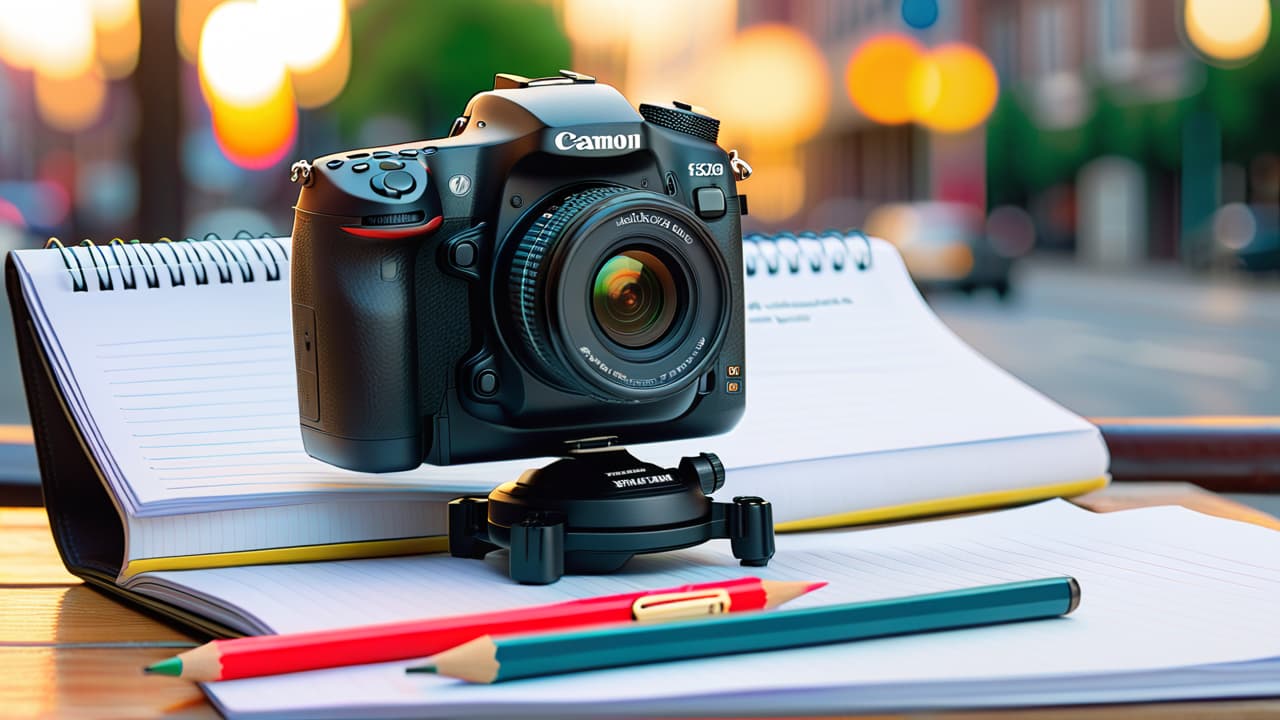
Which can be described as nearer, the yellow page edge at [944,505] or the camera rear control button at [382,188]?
the camera rear control button at [382,188]

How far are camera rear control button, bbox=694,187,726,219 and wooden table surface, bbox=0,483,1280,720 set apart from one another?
0.37 meters

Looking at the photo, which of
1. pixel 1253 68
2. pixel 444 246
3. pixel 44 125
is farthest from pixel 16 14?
pixel 44 125

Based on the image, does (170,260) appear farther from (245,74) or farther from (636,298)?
(245,74)

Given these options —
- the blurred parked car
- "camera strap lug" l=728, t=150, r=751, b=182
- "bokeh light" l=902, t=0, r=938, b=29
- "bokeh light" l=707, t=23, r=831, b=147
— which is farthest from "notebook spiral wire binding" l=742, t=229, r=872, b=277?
"bokeh light" l=707, t=23, r=831, b=147

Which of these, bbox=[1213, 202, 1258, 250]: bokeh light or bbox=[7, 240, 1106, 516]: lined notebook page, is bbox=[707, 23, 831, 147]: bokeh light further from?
bbox=[7, 240, 1106, 516]: lined notebook page

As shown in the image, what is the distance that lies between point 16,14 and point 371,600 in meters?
13.2

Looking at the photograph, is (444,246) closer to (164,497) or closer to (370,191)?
(370,191)

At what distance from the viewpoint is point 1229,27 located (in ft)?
55.1

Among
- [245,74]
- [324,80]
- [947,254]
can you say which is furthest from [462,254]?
[324,80]

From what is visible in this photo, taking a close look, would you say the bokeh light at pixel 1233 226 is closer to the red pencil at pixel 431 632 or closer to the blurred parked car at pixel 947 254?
the blurred parked car at pixel 947 254

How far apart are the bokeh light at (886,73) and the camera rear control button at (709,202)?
20.4 meters

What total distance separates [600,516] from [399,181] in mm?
207

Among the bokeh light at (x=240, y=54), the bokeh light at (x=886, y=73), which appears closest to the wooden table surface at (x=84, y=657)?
the bokeh light at (x=240, y=54)

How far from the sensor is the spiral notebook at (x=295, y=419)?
841 millimetres
